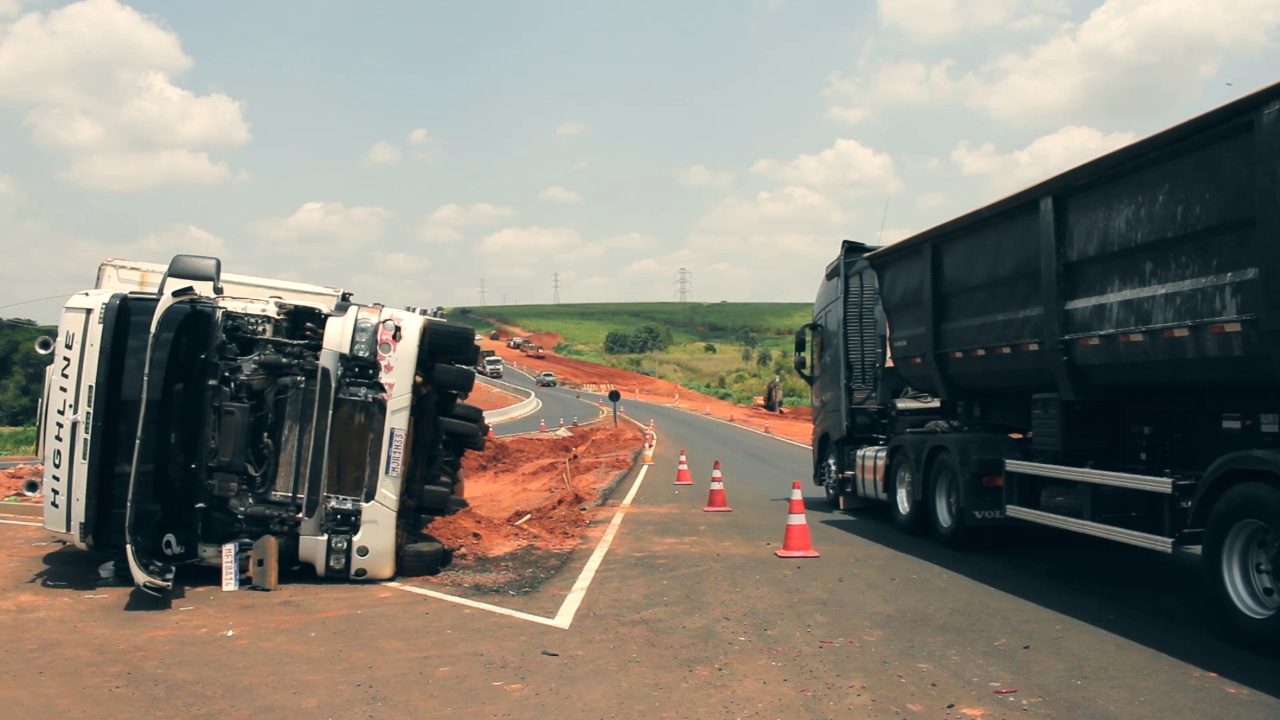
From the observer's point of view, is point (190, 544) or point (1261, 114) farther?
point (190, 544)

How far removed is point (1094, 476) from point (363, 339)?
6.67 meters

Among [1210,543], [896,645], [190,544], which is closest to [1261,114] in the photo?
[1210,543]

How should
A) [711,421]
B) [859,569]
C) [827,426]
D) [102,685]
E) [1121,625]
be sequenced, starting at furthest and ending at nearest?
[711,421]
[827,426]
[859,569]
[1121,625]
[102,685]

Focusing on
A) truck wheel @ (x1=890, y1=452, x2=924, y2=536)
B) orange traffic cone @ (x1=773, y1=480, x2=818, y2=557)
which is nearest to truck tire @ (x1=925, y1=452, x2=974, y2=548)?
truck wheel @ (x1=890, y1=452, x2=924, y2=536)

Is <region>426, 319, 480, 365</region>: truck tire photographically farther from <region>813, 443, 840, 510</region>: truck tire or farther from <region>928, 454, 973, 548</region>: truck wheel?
A: <region>813, 443, 840, 510</region>: truck tire

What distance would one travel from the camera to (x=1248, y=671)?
6340 mm

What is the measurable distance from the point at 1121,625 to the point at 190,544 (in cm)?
797

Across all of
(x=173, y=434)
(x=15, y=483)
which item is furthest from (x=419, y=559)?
(x=15, y=483)

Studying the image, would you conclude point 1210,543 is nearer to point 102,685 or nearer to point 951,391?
point 951,391

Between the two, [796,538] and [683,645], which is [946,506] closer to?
[796,538]

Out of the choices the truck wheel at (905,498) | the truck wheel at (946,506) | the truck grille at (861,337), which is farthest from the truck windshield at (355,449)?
the truck grille at (861,337)

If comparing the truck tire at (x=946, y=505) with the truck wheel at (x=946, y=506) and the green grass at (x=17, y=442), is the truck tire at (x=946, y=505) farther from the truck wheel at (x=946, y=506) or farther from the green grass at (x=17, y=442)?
the green grass at (x=17, y=442)

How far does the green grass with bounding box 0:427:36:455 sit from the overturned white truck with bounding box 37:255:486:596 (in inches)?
1291

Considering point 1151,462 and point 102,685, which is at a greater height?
point 1151,462
